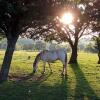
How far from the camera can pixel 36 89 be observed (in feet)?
64.8

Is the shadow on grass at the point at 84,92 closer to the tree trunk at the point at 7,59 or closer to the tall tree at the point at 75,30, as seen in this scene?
the tree trunk at the point at 7,59

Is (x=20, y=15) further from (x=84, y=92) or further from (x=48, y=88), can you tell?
(x=84, y=92)

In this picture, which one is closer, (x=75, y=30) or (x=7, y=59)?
(x=7, y=59)

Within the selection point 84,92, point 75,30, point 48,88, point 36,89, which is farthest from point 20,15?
point 75,30

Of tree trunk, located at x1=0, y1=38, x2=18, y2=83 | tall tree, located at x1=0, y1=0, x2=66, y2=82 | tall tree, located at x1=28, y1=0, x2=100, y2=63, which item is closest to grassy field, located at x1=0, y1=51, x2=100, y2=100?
tree trunk, located at x1=0, y1=38, x2=18, y2=83

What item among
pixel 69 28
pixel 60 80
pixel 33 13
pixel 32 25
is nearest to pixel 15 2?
pixel 33 13

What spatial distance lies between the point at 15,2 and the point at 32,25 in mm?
3204

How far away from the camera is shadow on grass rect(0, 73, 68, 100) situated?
17484mm

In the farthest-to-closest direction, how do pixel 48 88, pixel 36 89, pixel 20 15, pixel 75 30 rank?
pixel 75 30 < pixel 20 15 < pixel 48 88 < pixel 36 89

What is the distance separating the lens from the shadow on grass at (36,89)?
1748 cm

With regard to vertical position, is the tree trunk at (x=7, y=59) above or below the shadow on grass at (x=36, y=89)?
above

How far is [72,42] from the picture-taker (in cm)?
4409

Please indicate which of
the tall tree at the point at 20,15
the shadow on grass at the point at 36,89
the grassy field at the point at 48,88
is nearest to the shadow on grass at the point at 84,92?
the grassy field at the point at 48,88

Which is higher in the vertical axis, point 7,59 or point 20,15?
point 20,15
